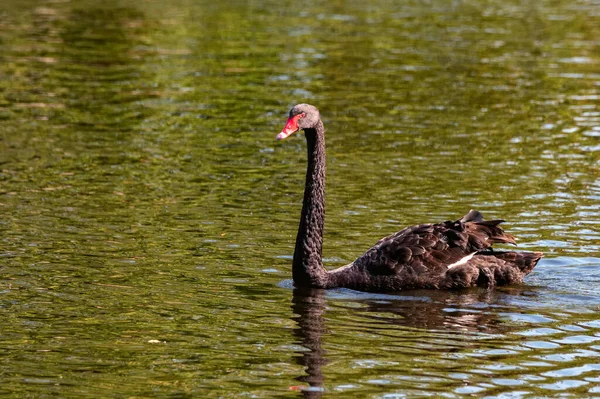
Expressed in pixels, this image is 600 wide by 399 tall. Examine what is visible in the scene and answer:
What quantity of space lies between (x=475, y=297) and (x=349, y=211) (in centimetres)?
315

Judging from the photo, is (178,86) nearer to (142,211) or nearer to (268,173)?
(268,173)

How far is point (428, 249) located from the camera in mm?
10609

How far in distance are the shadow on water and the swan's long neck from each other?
5.7 inches

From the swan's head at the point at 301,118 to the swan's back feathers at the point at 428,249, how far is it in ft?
A: 4.32

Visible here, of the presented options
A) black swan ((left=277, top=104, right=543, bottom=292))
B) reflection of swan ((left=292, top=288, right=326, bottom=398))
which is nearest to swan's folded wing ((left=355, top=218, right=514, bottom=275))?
black swan ((left=277, top=104, right=543, bottom=292))

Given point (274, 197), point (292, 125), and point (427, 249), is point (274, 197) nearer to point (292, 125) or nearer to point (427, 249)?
point (292, 125)

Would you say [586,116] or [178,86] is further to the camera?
[178,86]

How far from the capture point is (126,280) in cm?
1068

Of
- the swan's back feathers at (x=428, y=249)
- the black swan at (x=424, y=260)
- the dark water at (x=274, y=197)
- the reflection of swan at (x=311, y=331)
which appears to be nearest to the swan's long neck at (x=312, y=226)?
the black swan at (x=424, y=260)

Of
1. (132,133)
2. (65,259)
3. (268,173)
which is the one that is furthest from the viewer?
(132,133)

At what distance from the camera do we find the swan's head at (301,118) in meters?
10.4

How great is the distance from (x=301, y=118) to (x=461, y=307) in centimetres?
226

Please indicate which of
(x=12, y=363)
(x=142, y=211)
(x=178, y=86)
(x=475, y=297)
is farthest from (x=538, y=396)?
(x=178, y=86)

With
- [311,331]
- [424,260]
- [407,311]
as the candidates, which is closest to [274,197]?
[424,260]
